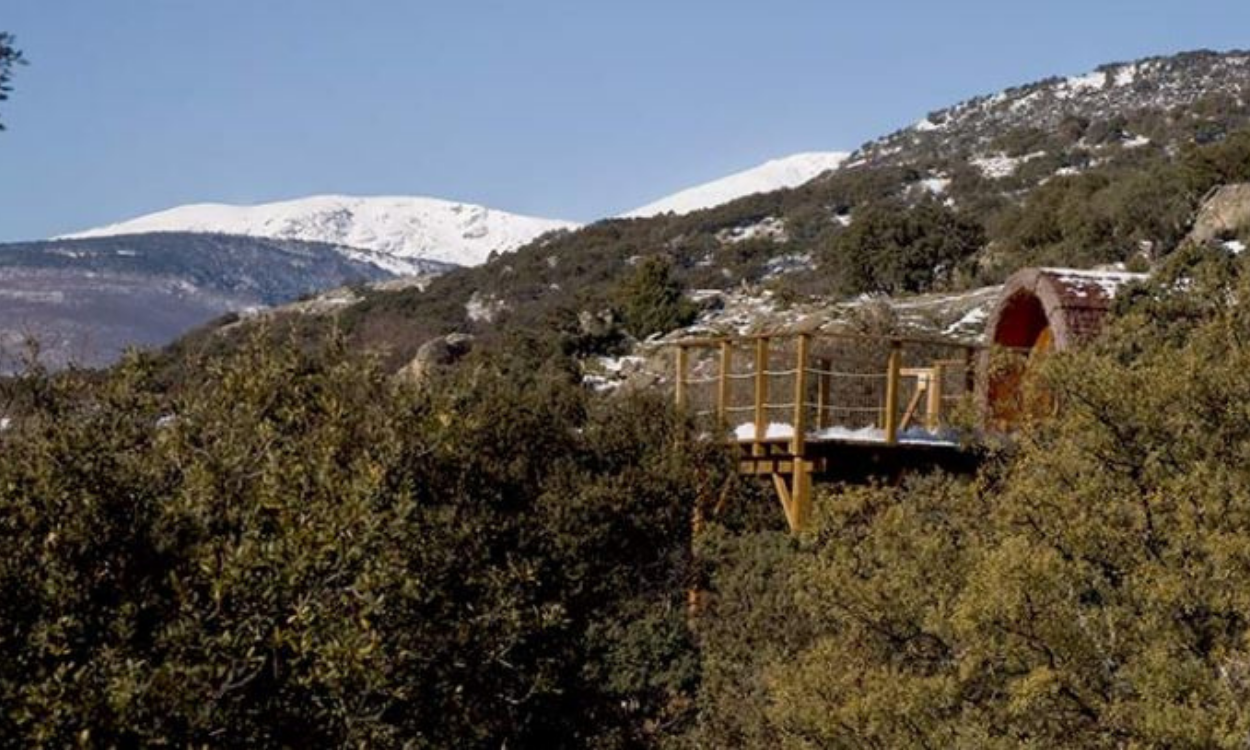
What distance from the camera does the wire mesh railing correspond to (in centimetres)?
2075

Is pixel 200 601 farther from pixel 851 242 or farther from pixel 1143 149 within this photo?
pixel 1143 149

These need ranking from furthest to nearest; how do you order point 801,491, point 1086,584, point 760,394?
point 801,491
point 760,394
point 1086,584

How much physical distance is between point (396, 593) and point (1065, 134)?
80561mm

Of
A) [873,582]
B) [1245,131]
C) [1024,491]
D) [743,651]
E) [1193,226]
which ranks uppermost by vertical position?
[1245,131]

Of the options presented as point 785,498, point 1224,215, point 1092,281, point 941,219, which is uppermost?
point 941,219

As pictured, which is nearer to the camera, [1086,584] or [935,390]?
[1086,584]

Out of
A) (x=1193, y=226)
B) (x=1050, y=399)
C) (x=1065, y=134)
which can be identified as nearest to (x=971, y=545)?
(x=1050, y=399)

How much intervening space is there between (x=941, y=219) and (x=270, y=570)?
42.5 m

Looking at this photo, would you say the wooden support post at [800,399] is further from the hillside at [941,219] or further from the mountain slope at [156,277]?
the mountain slope at [156,277]

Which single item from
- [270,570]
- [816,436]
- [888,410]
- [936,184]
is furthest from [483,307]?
[270,570]

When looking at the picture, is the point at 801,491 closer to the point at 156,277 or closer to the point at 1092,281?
the point at 1092,281

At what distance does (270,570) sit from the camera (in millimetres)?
8133

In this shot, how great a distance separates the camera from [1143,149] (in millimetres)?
71375

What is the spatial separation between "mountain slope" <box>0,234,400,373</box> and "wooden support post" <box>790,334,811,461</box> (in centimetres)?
7936
